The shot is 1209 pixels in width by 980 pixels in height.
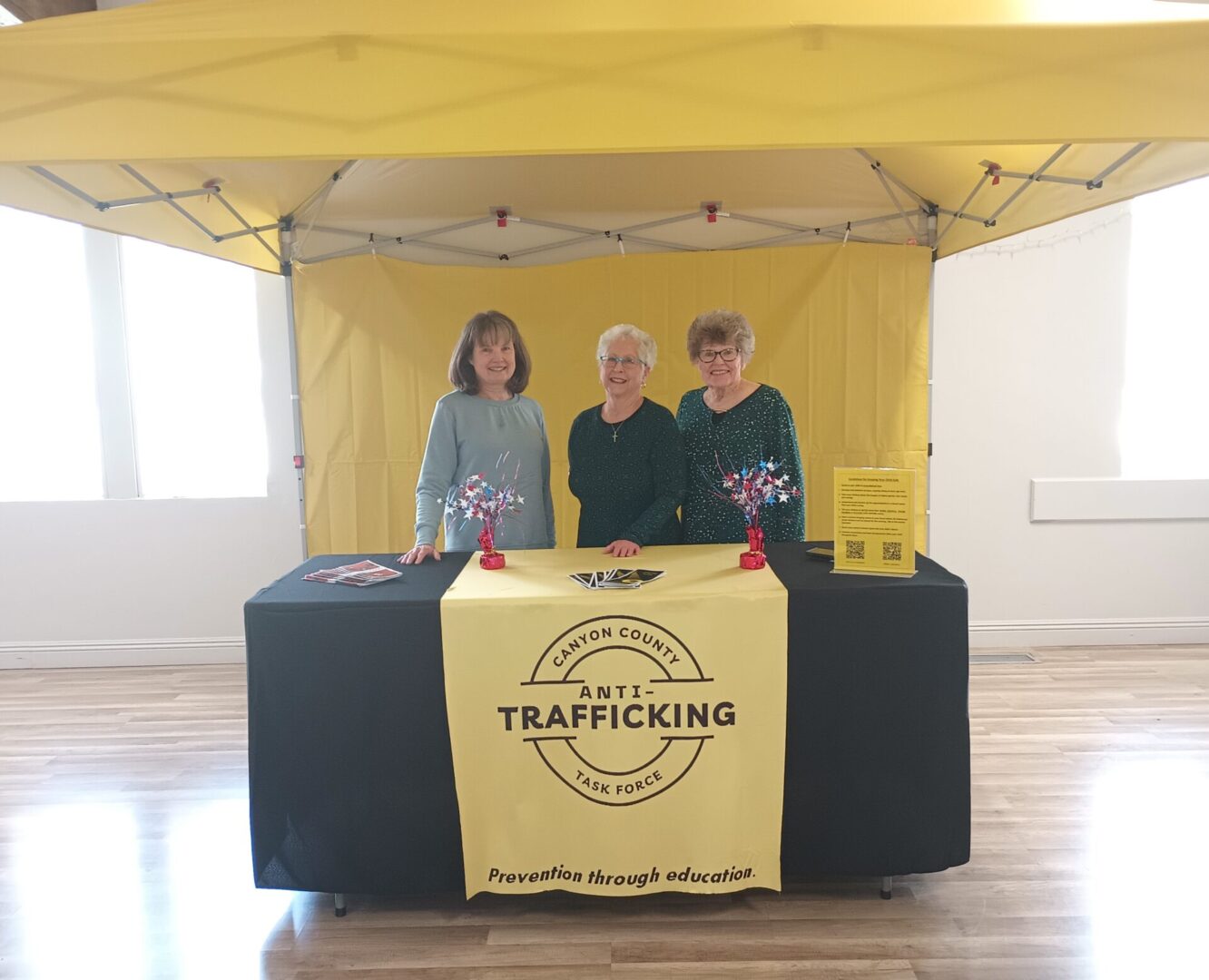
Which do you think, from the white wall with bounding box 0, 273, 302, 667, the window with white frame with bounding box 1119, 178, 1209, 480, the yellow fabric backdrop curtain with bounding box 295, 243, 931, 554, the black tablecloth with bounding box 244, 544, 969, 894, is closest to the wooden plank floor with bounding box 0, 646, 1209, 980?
the black tablecloth with bounding box 244, 544, 969, 894

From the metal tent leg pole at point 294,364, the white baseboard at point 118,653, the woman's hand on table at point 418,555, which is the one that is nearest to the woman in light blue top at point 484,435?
the woman's hand on table at point 418,555

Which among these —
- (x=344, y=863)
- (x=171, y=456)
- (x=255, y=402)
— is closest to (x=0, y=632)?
(x=171, y=456)

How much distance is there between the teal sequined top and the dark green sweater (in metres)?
0.11

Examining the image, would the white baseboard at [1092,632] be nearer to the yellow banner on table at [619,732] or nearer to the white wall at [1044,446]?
the white wall at [1044,446]

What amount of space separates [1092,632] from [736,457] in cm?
269

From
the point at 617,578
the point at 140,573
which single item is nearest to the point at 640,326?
the point at 617,578

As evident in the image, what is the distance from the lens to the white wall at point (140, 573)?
3949 mm

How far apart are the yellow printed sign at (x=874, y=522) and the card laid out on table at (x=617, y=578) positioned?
0.45 meters

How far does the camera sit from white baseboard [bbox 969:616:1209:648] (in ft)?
13.2

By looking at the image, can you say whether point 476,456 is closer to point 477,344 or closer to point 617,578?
point 477,344

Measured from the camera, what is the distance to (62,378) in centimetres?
399

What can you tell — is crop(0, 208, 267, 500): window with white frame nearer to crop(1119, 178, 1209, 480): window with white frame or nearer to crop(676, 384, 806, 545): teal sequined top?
crop(676, 384, 806, 545): teal sequined top

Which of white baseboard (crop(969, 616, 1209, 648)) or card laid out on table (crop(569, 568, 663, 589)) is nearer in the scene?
card laid out on table (crop(569, 568, 663, 589))

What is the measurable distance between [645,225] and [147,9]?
2.01 m
